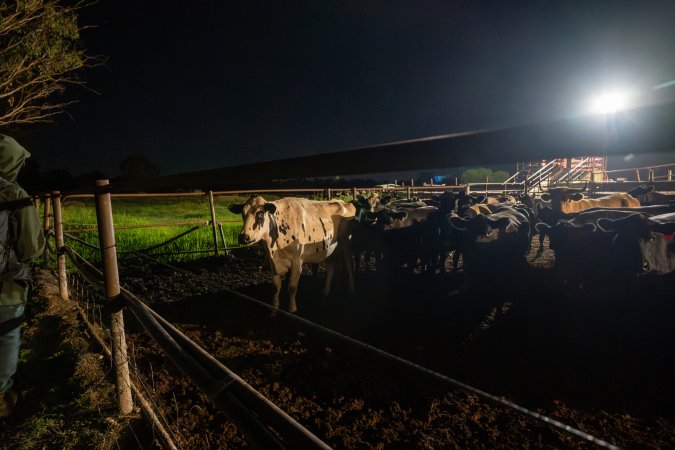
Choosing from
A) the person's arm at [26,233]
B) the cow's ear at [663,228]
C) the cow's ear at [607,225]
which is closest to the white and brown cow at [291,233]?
the person's arm at [26,233]

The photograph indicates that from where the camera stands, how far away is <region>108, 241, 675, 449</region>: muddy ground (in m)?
2.72

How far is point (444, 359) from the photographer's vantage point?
12.6ft

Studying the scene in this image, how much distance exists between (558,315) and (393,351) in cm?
267

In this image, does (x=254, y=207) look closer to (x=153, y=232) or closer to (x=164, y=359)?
(x=164, y=359)

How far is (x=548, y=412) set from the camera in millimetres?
2965

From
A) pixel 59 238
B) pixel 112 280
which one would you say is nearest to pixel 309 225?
pixel 59 238

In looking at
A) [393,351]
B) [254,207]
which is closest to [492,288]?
[393,351]

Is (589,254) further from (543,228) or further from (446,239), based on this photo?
(446,239)

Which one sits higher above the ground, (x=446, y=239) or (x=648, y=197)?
(x=648, y=197)

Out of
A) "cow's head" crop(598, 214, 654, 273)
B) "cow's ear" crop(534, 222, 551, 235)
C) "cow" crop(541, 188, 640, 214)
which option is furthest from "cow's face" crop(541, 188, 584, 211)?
"cow's head" crop(598, 214, 654, 273)

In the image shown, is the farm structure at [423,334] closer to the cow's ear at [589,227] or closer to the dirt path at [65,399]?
the cow's ear at [589,227]

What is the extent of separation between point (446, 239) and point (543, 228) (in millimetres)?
2103

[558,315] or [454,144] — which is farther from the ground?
[454,144]

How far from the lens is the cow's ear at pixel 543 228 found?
249 inches
